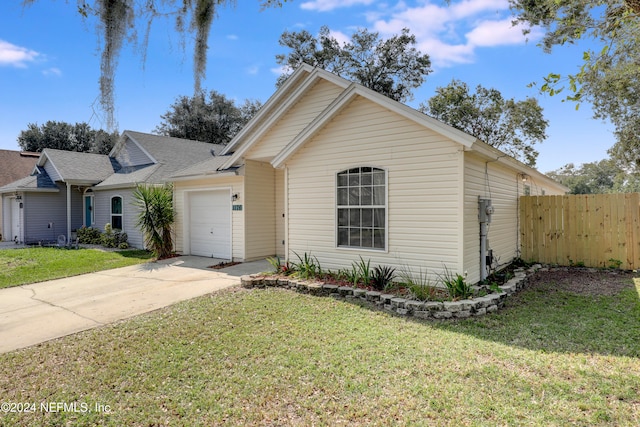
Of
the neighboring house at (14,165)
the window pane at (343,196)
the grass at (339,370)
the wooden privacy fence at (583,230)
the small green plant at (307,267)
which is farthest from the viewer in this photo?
the neighboring house at (14,165)

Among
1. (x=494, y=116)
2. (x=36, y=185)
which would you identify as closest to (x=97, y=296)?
(x=36, y=185)

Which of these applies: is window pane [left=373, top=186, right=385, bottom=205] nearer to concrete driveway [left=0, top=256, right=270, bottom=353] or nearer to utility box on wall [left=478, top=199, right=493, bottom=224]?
utility box on wall [left=478, top=199, right=493, bottom=224]

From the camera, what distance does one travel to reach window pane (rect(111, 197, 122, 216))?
1520 centimetres

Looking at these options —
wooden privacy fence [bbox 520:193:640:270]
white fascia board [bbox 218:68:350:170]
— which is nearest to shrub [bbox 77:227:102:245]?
white fascia board [bbox 218:68:350:170]

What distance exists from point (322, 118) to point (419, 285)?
4007mm

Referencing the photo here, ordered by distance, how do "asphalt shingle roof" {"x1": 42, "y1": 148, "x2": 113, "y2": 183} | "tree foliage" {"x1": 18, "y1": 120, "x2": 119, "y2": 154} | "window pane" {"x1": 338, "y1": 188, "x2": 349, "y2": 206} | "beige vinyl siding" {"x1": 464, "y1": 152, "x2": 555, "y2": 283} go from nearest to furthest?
"beige vinyl siding" {"x1": 464, "y1": 152, "x2": 555, "y2": 283}, "window pane" {"x1": 338, "y1": 188, "x2": 349, "y2": 206}, "asphalt shingle roof" {"x1": 42, "y1": 148, "x2": 113, "y2": 183}, "tree foliage" {"x1": 18, "y1": 120, "x2": 119, "y2": 154}

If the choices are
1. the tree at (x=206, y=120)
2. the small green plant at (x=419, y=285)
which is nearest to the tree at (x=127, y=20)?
the small green plant at (x=419, y=285)

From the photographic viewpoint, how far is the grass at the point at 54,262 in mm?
9031

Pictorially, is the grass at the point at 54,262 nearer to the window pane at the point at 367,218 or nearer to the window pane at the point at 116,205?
the window pane at the point at 116,205

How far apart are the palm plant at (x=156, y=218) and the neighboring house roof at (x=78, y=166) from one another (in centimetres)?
603

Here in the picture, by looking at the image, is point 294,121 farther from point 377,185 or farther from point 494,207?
point 494,207

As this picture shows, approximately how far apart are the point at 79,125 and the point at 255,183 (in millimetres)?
34432

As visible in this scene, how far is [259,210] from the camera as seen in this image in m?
11.0

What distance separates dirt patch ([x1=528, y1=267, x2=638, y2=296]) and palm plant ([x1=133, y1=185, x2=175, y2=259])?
35.5 feet
